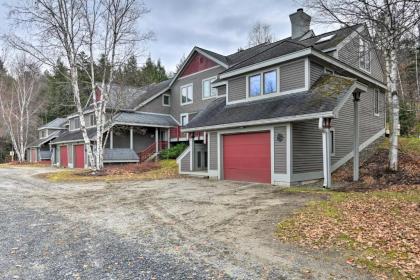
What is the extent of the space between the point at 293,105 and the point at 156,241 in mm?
8450

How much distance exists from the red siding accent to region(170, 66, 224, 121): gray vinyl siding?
410 mm

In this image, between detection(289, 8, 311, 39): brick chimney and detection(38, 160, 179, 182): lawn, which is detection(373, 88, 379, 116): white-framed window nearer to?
detection(289, 8, 311, 39): brick chimney

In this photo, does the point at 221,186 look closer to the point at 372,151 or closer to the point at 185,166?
the point at 185,166

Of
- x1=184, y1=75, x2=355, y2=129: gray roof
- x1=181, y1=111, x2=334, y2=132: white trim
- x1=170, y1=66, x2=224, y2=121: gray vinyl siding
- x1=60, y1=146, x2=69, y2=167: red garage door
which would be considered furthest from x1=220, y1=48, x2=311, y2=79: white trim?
x1=60, y1=146, x2=69, y2=167: red garage door

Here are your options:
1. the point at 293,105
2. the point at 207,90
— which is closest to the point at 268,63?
the point at 293,105

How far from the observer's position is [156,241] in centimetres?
518

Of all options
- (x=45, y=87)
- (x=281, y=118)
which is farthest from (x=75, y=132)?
(x=281, y=118)

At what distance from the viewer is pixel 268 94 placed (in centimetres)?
1374

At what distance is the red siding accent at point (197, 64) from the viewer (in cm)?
2350

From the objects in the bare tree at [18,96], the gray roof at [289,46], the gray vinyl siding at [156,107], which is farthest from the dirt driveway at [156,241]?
the bare tree at [18,96]

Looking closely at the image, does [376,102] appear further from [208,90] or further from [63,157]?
[63,157]

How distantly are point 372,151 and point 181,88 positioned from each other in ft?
53.9

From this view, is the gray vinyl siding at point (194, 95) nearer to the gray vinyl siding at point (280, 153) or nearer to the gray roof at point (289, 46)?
the gray roof at point (289, 46)

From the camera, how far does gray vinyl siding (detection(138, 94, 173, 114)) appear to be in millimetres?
26906
